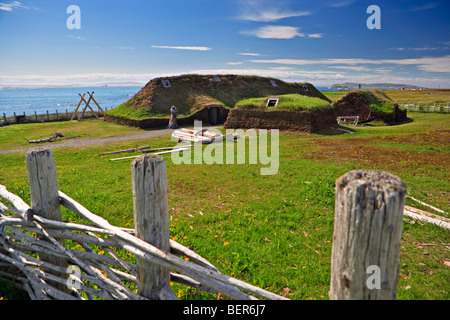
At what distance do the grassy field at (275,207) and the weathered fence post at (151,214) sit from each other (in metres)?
1.32

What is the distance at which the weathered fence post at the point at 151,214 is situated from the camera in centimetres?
274

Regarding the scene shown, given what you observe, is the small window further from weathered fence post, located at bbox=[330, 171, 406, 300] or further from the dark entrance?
weathered fence post, located at bbox=[330, 171, 406, 300]

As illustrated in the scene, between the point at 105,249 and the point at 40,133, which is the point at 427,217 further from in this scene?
the point at 40,133

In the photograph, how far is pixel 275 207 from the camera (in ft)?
24.7

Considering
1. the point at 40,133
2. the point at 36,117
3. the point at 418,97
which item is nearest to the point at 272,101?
the point at 40,133

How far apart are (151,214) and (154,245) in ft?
1.20

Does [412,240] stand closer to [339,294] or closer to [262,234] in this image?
[262,234]

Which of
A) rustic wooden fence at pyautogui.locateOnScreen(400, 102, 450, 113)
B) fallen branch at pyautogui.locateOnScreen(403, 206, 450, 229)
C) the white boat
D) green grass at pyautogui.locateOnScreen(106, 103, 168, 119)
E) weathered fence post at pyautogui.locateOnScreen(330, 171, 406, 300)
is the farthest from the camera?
rustic wooden fence at pyautogui.locateOnScreen(400, 102, 450, 113)

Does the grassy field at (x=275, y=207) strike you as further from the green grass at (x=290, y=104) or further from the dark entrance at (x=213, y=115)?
the dark entrance at (x=213, y=115)

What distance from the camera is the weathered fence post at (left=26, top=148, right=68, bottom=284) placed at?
3506mm

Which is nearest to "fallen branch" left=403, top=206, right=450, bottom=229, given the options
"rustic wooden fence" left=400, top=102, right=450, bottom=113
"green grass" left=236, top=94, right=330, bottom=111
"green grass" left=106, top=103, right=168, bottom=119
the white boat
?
the white boat

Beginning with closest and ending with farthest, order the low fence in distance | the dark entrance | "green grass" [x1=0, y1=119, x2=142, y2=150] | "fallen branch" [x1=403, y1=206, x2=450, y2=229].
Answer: "fallen branch" [x1=403, y1=206, x2=450, y2=229], "green grass" [x1=0, y1=119, x2=142, y2=150], the low fence in distance, the dark entrance

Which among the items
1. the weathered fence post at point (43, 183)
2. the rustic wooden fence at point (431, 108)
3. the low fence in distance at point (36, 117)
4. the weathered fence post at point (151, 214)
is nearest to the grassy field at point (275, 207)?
the weathered fence post at point (151, 214)
